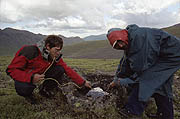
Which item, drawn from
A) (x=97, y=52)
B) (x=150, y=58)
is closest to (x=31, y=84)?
(x=150, y=58)

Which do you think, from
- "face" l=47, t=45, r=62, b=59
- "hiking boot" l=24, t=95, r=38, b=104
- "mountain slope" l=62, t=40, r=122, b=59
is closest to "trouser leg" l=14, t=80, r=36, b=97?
"hiking boot" l=24, t=95, r=38, b=104

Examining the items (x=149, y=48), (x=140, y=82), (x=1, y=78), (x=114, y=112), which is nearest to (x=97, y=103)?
(x=114, y=112)

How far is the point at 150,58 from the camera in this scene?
276 cm

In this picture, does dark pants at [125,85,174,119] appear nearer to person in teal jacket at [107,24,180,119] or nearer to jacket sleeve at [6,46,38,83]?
person in teal jacket at [107,24,180,119]

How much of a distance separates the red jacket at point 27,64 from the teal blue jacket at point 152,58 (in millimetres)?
2143

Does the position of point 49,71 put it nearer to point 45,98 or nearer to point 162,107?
point 45,98

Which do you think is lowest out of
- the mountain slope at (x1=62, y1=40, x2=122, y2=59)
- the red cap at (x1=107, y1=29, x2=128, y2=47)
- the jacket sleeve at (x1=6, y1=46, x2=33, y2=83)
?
the mountain slope at (x1=62, y1=40, x2=122, y2=59)

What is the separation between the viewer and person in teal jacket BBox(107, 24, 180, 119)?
108 inches

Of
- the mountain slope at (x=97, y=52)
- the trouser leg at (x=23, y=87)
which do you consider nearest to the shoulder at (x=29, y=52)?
the trouser leg at (x=23, y=87)

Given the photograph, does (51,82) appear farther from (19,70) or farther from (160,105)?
(160,105)

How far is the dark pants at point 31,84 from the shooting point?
3434 mm

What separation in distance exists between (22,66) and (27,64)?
0.20 m

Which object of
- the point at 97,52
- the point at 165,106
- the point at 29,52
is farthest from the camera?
the point at 97,52

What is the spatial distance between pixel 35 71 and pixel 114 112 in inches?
85.5
